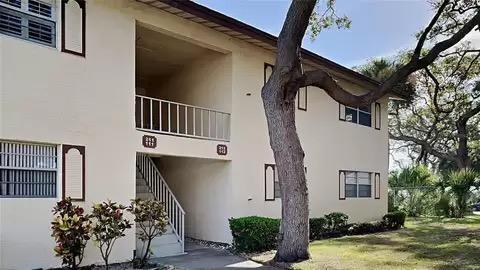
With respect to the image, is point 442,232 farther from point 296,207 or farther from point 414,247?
point 296,207

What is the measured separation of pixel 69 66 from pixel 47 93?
0.79m

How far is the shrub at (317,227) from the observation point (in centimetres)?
1493

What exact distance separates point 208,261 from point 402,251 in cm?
525

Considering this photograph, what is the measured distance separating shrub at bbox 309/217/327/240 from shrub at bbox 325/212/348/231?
43 centimetres

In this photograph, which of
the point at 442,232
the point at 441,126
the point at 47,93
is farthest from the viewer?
the point at 441,126

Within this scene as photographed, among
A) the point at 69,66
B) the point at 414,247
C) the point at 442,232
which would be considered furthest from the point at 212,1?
the point at 442,232

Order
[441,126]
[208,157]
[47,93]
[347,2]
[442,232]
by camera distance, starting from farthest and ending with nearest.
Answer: [441,126] → [442,232] → [347,2] → [208,157] → [47,93]

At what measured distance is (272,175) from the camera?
14.6m

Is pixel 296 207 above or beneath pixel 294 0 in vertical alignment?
beneath

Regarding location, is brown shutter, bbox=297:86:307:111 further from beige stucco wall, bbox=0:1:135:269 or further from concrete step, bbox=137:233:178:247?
beige stucco wall, bbox=0:1:135:269

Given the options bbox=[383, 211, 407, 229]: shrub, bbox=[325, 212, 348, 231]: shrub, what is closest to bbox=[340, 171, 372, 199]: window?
bbox=[383, 211, 407, 229]: shrub

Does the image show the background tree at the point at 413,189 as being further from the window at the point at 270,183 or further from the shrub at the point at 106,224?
the shrub at the point at 106,224

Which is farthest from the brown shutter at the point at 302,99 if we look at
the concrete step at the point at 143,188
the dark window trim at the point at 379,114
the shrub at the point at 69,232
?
the shrub at the point at 69,232

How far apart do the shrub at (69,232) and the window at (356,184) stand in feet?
38.1
